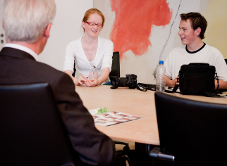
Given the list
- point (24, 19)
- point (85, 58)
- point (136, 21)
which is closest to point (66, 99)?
point (24, 19)

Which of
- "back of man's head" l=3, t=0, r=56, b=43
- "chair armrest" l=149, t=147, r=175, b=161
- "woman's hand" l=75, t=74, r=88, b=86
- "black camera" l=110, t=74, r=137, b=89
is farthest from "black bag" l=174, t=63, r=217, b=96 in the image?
"back of man's head" l=3, t=0, r=56, b=43

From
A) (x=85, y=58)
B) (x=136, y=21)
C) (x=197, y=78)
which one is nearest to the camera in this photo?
(x=197, y=78)

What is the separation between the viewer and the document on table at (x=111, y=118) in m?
1.03

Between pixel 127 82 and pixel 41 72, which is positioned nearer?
pixel 41 72

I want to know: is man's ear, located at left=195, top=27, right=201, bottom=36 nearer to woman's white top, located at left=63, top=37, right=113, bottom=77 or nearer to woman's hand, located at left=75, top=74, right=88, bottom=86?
woman's white top, located at left=63, top=37, right=113, bottom=77

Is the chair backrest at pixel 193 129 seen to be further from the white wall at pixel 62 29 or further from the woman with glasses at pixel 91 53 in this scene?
the white wall at pixel 62 29

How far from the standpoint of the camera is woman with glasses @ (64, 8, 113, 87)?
8.14 feet

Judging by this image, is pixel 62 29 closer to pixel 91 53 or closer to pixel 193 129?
pixel 91 53

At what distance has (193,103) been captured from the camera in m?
0.66

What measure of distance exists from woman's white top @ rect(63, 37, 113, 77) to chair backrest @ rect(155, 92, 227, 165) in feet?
6.11

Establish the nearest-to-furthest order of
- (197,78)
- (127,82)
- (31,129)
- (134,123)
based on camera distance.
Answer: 1. (31,129)
2. (134,123)
3. (197,78)
4. (127,82)

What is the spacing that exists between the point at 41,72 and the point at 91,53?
6.63 feet

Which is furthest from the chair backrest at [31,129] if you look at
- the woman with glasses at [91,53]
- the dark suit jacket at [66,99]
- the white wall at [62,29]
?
the white wall at [62,29]

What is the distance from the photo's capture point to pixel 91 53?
8.76ft
